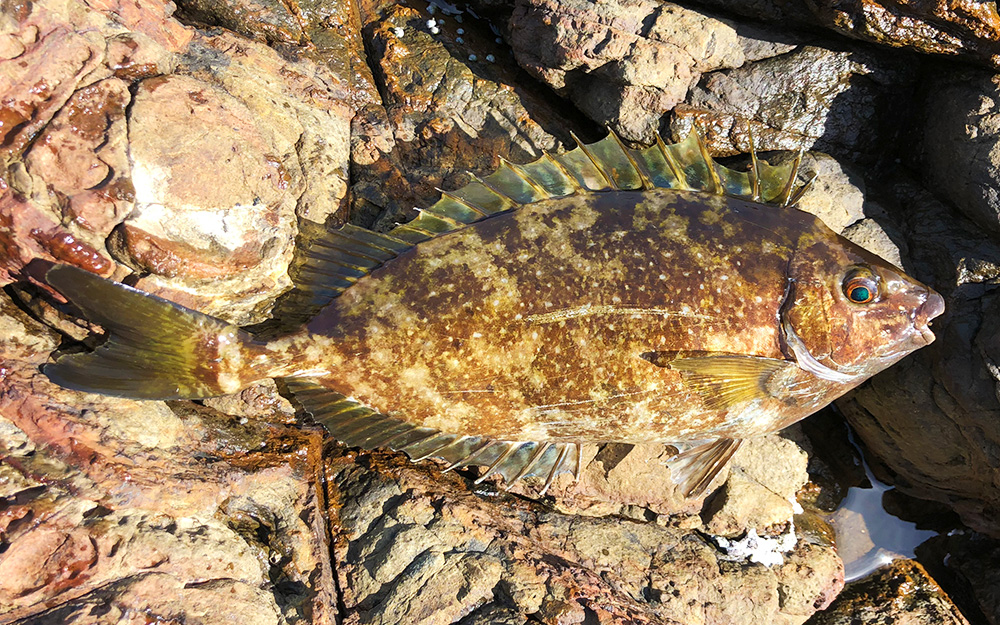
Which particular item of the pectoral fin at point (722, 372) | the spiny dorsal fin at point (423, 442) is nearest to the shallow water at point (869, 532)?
the pectoral fin at point (722, 372)

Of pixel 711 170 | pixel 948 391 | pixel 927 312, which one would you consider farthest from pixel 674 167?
pixel 948 391

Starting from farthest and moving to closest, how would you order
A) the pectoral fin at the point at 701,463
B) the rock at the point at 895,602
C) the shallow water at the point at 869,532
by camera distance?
the shallow water at the point at 869,532
the rock at the point at 895,602
the pectoral fin at the point at 701,463

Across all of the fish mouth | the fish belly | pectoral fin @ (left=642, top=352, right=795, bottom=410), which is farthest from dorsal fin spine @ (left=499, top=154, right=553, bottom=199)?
the fish mouth

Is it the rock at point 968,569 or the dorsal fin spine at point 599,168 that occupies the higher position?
the dorsal fin spine at point 599,168

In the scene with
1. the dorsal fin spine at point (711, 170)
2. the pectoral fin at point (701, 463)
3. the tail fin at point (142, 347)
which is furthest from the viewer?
the pectoral fin at point (701, 463)

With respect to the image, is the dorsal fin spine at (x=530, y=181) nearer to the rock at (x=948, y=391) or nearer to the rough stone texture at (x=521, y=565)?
the rough stone texture at (x=521, y=565)

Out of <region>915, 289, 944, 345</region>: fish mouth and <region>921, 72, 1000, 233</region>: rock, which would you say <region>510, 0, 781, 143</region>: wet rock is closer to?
<region>921, 72, 1000, 233</region>: rock

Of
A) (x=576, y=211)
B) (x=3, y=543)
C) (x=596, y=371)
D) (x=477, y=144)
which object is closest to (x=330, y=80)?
(x=477, y=144)

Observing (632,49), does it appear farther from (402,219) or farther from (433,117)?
(402,219)
